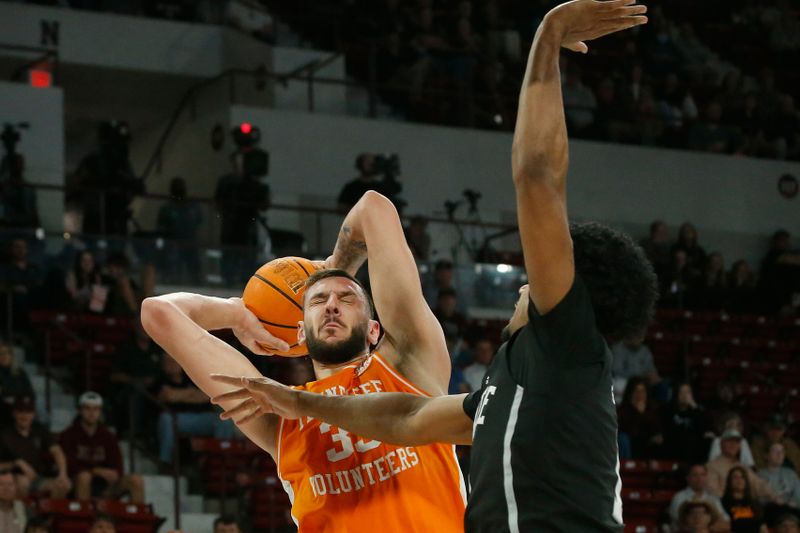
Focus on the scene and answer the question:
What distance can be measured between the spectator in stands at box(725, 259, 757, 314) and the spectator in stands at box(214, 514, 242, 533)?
9.54 m

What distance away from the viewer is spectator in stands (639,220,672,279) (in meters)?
18.3

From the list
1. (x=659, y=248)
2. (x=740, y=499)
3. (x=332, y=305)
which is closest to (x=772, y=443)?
(x=740, y=499)

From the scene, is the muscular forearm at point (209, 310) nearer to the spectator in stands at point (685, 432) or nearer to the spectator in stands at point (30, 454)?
the spectator in stands at point (30, 454)

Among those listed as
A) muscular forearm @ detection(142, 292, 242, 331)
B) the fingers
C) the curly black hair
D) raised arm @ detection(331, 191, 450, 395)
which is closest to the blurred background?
muscular forearm @ detection(142, 292, 242, 331)

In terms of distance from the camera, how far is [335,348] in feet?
16.5

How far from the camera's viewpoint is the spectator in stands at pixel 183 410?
1280cm

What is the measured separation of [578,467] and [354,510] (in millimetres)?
1512

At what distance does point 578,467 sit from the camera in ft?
11.0

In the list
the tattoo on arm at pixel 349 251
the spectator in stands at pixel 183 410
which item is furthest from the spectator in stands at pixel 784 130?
the tattoo on arm at pixel 349 251

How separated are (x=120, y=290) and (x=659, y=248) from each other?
24.7 ft

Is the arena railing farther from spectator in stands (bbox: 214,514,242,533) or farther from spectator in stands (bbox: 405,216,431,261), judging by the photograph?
spectator in stands (bbox: 405,216,431,261)

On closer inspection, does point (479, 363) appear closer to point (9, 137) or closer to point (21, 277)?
point (21, 277)

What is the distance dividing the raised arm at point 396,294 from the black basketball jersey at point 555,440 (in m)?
1.66

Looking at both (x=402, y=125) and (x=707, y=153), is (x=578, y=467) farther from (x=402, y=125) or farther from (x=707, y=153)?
(x=707, y=153)
